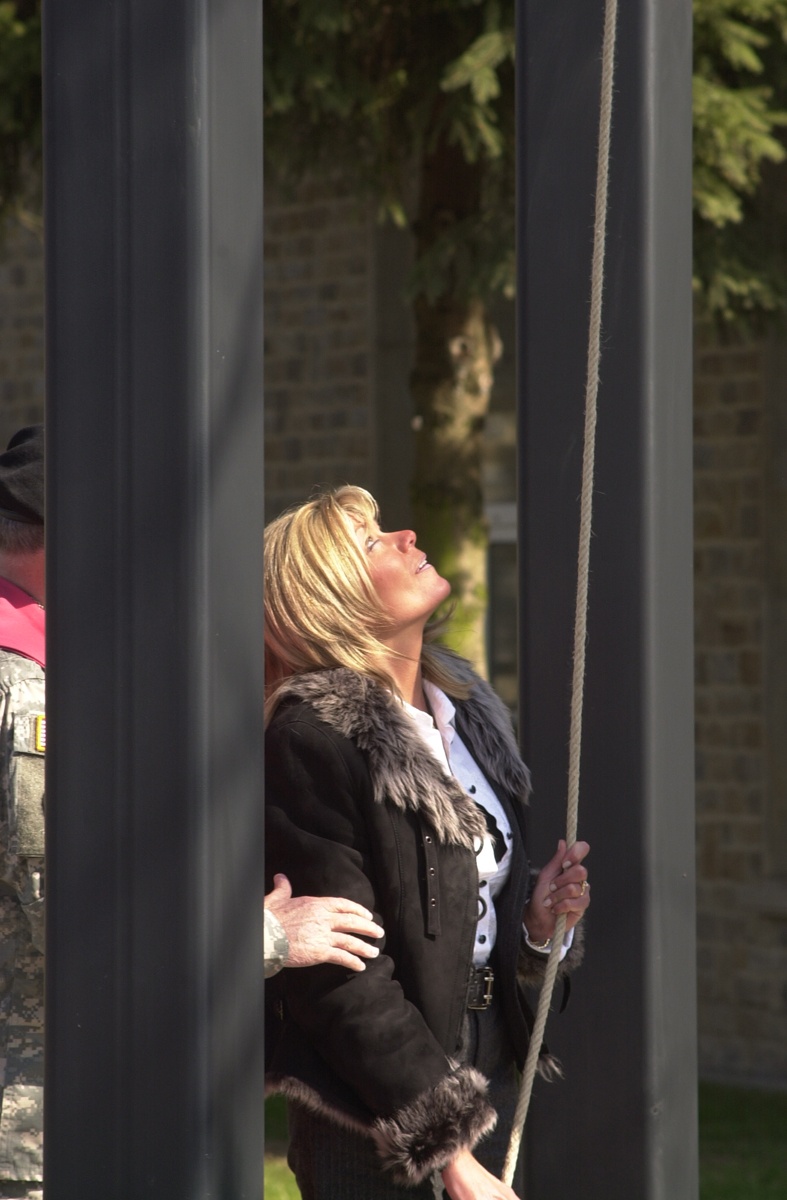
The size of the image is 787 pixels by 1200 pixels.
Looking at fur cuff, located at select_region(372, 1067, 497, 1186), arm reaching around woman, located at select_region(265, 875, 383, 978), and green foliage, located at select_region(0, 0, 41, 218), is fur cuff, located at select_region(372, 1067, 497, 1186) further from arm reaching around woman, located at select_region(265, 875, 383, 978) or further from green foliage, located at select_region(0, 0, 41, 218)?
green foliage, located at select_region(0, 0, 41, 218)

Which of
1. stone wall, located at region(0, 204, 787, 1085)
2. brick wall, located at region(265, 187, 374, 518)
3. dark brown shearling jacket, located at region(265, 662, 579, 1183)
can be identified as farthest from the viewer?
brick wall, located at region(265, 187, 374, 518)

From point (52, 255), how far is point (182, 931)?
2.39ft

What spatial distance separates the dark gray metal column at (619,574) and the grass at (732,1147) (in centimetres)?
330

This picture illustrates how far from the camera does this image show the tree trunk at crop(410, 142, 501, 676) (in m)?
7.34

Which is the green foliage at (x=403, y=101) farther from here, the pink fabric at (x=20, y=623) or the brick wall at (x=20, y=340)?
the brick wall at (x=20, y=340)

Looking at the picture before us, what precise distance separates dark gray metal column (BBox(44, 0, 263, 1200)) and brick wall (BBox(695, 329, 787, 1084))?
7501 millimetres

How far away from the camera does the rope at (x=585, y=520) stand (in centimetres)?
242

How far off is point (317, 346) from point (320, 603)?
27.7ft

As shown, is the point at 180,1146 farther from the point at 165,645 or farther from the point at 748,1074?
the point at 748,1074

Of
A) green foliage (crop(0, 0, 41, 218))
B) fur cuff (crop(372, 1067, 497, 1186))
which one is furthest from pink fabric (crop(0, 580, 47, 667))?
green foliage (crop(0, 0, 41, 218))

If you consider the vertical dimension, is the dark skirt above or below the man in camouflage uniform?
below

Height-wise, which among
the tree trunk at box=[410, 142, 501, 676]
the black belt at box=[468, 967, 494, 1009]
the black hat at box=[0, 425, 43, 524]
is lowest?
the black belt at box=[468, 967, 494, 1009]

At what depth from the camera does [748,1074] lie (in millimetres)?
9219

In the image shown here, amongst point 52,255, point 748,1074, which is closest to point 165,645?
point 52,255
